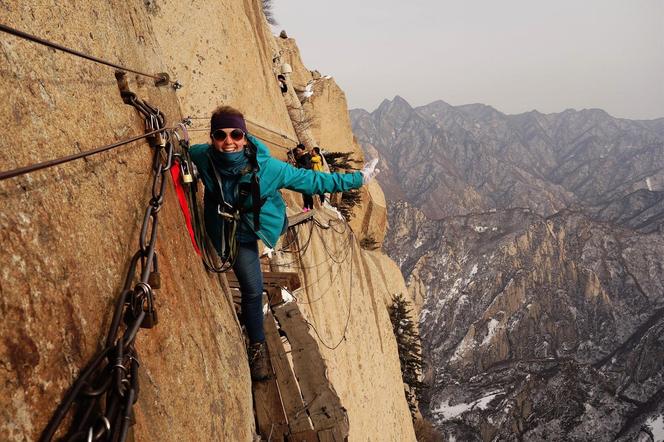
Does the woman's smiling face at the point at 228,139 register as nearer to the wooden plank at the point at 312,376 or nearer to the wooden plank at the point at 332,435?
the wooden plank at the point at 312,376

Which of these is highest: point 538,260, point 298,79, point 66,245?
point 298,79

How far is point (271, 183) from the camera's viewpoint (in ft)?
12.4

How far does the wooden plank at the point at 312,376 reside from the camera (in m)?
5.26

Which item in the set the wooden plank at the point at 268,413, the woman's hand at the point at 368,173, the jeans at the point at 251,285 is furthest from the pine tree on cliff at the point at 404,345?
the woman's hand at the point at 368,173

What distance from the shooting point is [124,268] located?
257cm

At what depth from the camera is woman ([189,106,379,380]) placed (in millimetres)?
3617

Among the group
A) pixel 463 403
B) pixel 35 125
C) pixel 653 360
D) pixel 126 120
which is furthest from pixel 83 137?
pixel 653 360

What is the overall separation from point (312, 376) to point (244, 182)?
3082 mm

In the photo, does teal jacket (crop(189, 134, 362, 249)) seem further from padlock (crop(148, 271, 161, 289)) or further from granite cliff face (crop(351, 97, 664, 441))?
granite cliff face (crop(351, 97, 664, 441))

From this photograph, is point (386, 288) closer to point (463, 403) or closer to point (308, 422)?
point (308, 422)

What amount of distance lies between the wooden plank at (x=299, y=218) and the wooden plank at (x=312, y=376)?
3.65 metres

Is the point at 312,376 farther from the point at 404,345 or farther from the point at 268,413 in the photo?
the point at 404,345

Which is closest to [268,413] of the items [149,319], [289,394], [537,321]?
[289,394]

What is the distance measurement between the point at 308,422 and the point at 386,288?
25.5m
